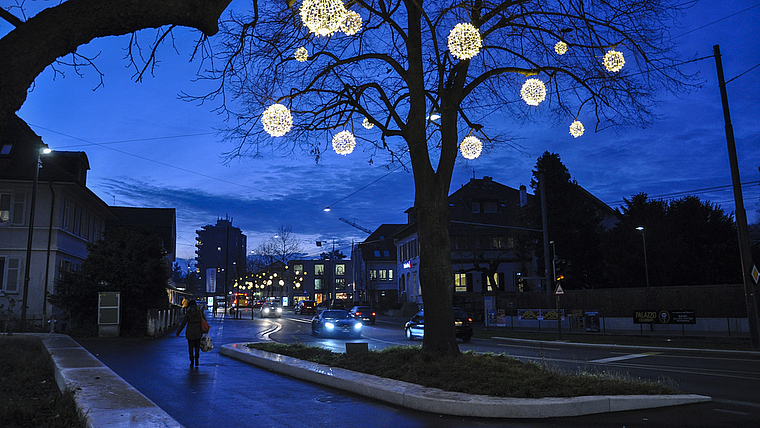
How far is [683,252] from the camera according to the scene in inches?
1745

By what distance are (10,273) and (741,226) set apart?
32.8 metres

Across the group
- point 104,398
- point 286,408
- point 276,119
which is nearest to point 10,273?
point 276,119

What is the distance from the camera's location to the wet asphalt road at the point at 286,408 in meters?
7.86

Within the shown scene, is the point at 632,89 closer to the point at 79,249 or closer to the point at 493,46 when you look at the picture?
the point at 493,46

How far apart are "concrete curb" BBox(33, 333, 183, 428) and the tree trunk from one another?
3.43 meters

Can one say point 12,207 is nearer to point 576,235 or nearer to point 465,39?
point 465,39

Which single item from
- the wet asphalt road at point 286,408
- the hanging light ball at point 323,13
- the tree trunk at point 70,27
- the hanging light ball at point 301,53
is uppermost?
the hanging light ball at point 301,53

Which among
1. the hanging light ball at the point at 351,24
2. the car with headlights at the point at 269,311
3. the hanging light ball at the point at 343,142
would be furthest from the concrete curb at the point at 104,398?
the car with headlights at the point at 269,311

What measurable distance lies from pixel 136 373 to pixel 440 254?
7.33m

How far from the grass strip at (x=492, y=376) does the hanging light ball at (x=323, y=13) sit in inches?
236

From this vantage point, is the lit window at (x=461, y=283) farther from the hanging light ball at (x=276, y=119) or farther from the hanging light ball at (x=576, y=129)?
the hanging light ball at (x=276, y=119)

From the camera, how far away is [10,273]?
29.3 metres

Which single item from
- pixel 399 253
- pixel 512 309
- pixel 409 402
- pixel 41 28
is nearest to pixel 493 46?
pixel 409 402

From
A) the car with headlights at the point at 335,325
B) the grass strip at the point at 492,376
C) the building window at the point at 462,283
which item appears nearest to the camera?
the grass strip at the point at 492,376
